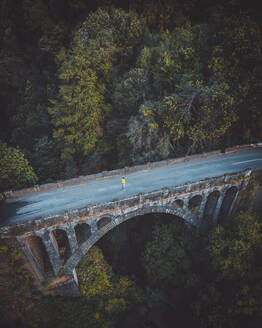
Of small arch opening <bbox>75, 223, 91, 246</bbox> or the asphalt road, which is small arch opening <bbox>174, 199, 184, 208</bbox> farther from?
small arch opening <bbox>75, 223, 91, 246</bbox>

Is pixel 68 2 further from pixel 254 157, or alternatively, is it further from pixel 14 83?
pixel 254 157

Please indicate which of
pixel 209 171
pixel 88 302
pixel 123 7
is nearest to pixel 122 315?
pixel 88 302

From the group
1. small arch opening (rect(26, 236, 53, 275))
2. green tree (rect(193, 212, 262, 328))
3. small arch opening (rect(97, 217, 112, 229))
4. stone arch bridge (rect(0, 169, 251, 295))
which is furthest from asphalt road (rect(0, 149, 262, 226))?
green tree (rect(193, 212, 262, 328))

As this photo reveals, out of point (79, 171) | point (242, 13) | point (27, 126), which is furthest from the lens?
point (27, 126)

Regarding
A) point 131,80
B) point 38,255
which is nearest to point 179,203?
point 38,255

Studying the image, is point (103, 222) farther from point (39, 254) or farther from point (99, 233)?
point (39, 254)

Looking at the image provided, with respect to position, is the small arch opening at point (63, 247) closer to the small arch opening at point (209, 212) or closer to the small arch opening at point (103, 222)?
the small arch opening at point (103, 222)
